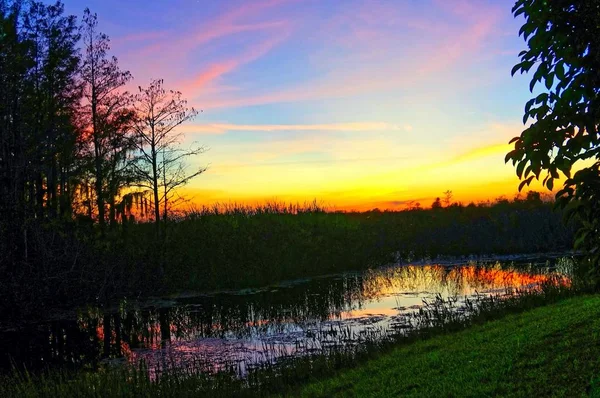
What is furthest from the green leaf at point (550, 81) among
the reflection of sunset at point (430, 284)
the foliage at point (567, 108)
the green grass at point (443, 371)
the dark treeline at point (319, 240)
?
the dark treeline at point (319, 240)

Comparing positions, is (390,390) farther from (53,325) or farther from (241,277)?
(241,277)

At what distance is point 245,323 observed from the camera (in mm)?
22484

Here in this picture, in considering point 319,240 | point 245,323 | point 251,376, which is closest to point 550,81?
point 251,376

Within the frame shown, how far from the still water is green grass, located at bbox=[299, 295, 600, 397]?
4960 mm

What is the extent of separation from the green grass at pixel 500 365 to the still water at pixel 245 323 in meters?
4.96

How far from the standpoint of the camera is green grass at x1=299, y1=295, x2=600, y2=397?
7324mm

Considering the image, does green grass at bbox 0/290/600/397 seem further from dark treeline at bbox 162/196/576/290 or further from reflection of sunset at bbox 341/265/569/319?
dark treeline at bbox 162/196/576/290

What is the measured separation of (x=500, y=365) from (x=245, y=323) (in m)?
15.3

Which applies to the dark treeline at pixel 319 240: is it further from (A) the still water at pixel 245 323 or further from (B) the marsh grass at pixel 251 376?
(B) the marsh grass at pixel 251 376

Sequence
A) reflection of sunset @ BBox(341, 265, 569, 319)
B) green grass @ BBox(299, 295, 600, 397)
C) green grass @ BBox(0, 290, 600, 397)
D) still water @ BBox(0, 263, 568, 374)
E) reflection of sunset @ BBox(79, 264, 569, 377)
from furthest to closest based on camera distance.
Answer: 1. reflection of sunset @ BBox(341, 265, 569, 319)
2. reflection of sunset @ BBox(79, 264, 569, 377)
3. still water @ BBox(0, 263, 568, 374)
4. green grass @ BBox(0, 290, 600, 397)
5. green grass @ BBox(299, 295, 600, 397)

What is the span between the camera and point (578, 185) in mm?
4488

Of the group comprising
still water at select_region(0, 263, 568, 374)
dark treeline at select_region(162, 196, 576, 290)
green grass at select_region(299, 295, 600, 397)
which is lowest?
still water at select_region(0, 263, 568, 374)

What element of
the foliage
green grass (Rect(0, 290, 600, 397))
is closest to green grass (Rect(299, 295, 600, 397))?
green grass (Rect(0, 290, 600, 397))

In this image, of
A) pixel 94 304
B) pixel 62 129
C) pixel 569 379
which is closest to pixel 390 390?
pixel 569 379
